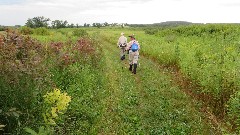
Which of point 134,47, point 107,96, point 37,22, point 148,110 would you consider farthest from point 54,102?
point 37,22

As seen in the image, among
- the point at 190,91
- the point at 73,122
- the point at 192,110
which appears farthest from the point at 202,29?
the point at 73,122

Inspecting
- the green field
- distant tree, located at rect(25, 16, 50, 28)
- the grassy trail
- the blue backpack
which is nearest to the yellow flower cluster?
the green field

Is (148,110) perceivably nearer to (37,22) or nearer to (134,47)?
(134,47)

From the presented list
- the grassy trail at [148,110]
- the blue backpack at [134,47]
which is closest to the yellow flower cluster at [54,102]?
the grassy trail at [148,110]

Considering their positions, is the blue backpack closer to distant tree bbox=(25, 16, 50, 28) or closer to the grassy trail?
the grassy trail

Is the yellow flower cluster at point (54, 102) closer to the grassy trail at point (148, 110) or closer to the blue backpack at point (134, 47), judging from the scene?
the grassy trail at point (148, 110)

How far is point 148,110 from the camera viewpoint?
10.2 meters

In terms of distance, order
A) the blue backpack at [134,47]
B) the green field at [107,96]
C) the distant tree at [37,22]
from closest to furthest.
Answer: the green field at [107,96]
the blue backpack at [134,47]
the distant tree at [37,22]

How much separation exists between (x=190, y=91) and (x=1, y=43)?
26.3 feet

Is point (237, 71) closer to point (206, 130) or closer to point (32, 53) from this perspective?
point (206, 130)

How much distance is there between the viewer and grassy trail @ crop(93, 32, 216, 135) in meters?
8.59

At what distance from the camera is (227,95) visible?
31.1 feet

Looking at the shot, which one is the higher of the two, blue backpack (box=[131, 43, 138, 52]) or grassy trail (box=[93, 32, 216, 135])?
blue backpack (box=[131, 43, 138, 52])

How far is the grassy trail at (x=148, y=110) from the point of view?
8.59 m
